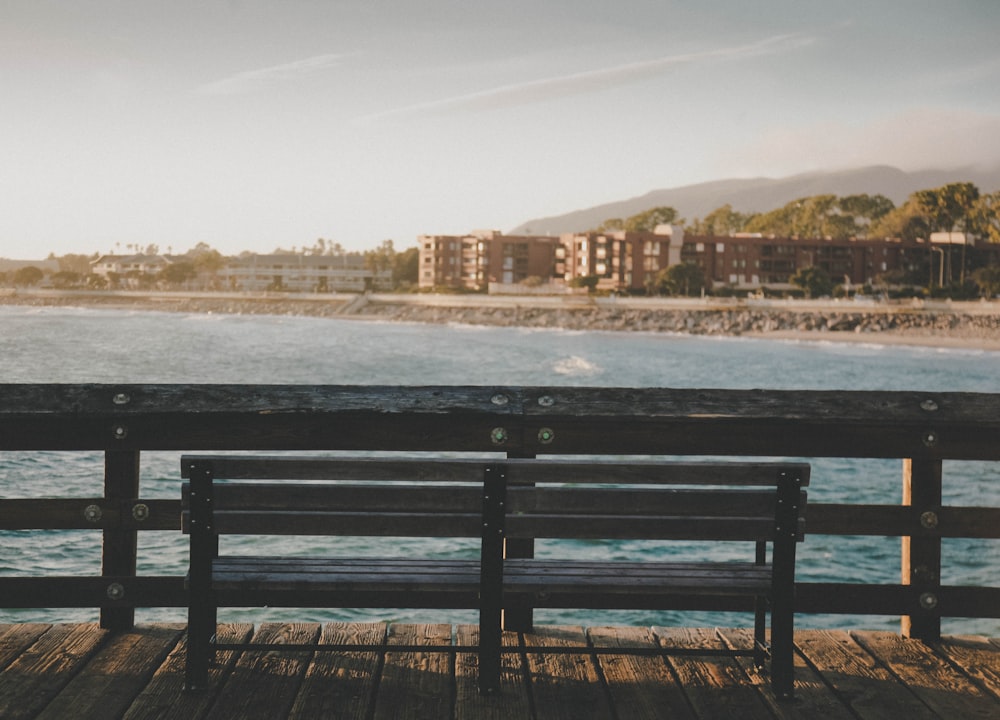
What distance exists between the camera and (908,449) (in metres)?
3.72

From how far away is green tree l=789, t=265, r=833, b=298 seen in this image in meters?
110

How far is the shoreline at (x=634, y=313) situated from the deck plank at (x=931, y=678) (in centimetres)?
5907

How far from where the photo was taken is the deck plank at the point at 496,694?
125 inches

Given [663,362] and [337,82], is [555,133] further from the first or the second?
[663,362]

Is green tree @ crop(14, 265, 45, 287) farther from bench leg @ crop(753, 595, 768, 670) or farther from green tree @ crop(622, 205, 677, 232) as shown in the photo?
green tree @ crop(622, 205, 677, 232)

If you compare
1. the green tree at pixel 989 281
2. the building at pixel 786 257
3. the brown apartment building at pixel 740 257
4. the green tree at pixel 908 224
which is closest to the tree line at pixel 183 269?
the brown apartment building at pixel 740 257

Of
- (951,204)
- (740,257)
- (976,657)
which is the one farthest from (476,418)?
(951,204)

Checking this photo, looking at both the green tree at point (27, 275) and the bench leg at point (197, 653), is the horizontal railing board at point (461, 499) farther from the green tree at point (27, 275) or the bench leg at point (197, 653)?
the green tree at point (27, 275)

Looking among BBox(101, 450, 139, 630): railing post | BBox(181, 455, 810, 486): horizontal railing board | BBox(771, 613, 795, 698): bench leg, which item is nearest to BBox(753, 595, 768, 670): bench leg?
BBox(771, 613, 795, 698): bench leg

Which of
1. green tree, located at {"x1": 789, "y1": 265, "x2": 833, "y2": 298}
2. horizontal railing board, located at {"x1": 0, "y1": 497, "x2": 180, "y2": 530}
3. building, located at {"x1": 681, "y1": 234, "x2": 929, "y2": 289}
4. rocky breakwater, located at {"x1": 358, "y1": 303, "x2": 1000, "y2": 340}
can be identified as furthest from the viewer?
building, located at {"x1": 681, "y1": 234, "x2": 929, "y2": 289}

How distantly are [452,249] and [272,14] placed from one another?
64816 millimetres

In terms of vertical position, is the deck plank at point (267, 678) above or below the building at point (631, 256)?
below

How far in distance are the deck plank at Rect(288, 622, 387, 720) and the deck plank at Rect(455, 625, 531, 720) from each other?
280mm

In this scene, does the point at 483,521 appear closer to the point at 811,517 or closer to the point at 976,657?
the point at 811,517
